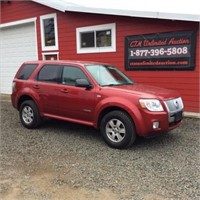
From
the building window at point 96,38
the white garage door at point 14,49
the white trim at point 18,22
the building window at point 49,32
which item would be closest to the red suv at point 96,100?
the building window at point 96,38

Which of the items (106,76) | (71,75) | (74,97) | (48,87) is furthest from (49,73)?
(106,76)

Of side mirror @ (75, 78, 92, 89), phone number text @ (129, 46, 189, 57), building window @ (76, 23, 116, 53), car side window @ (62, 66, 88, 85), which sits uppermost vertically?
building window @ (76, 23, 116, 53)

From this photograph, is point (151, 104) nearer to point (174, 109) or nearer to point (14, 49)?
point (174, 109)

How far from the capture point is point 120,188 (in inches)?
156

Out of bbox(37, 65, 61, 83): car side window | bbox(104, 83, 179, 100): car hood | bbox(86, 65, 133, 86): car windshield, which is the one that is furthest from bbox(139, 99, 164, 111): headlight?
bbox(37, 65, 61, 83): car side window

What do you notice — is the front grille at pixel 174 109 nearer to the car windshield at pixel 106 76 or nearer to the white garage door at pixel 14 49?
the car windshield at pixel 106 76

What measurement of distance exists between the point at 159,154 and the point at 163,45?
462 cm

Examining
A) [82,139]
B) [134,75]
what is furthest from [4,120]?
[134,75]

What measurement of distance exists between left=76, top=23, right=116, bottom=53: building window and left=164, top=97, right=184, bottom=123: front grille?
4820 mm

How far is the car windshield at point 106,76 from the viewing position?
20.3 ft

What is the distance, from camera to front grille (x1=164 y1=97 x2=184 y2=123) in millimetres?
5507

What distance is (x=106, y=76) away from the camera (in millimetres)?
6430

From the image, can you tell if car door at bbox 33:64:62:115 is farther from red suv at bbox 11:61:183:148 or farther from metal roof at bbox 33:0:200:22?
metal roof at bbox 33:0:200:22

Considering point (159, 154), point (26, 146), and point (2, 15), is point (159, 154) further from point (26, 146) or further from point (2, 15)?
point (2, 15)
